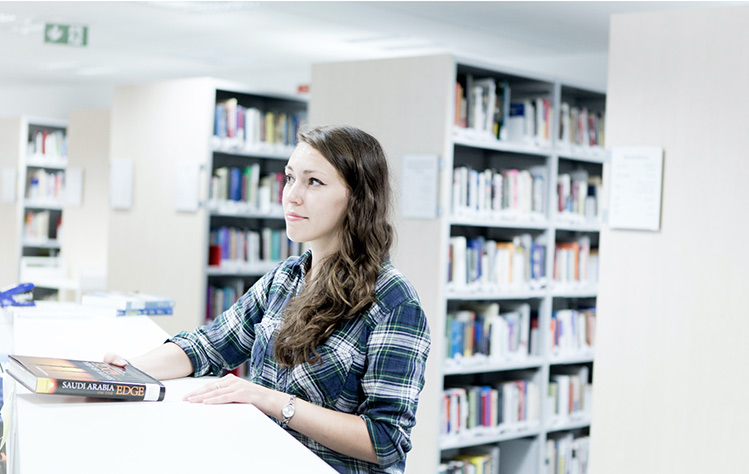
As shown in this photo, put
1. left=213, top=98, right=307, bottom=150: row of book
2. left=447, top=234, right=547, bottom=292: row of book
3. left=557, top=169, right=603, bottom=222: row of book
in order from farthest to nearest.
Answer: left=213, top=98, right=307, bottom=150: row of book < left=557, top=169, right=603, bottom=222: row of book < left=447, top=234, right=547, bottom=292: row of book

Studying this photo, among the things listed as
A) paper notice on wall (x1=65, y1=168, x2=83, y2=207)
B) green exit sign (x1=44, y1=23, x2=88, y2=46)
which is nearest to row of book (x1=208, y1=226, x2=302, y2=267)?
green exit sign (x1=44, y1=23, x2=88, y2=46)

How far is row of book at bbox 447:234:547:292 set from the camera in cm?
445

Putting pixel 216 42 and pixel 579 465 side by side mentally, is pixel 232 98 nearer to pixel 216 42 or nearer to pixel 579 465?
pixel 216 42

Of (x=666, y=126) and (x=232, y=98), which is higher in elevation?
(x=232, y=98)

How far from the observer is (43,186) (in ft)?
31.7

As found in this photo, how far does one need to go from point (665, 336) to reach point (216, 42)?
20.1ft

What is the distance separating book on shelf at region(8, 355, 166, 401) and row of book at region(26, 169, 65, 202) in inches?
338

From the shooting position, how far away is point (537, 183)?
16.3 ft

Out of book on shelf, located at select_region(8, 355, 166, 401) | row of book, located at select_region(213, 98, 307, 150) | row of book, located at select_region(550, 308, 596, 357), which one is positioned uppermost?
row of book, located at select_region(213, 98, 307, 150)

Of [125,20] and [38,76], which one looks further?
[38,76]

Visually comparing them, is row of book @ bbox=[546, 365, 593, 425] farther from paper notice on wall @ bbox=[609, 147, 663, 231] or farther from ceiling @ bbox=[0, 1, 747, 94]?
ceiling @ bbox=[0, 1, 747, 94]

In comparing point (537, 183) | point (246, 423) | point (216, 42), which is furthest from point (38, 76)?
point (246, 423)

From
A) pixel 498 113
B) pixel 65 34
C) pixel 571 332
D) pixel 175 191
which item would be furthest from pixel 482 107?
pixel 65 34

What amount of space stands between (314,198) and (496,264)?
9.93 feet
